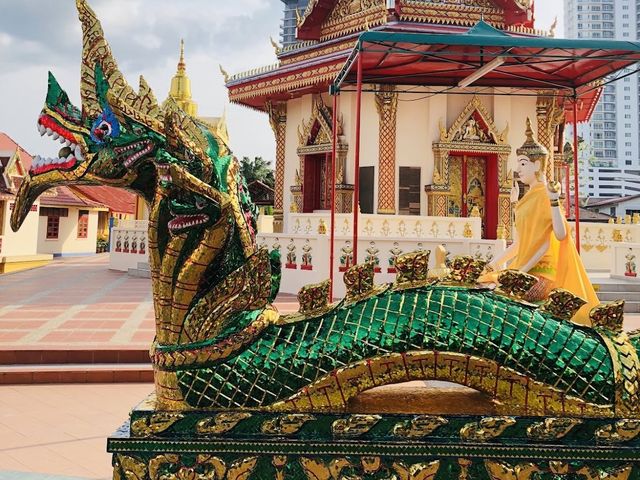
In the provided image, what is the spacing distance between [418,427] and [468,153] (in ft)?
43.0

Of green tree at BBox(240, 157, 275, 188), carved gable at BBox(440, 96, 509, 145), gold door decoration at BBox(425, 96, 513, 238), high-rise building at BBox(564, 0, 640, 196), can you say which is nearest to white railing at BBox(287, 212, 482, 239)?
gold door decoration at BBox(425, 96, 513, 238)

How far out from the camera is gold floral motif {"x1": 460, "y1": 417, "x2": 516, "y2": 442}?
67.0 inches

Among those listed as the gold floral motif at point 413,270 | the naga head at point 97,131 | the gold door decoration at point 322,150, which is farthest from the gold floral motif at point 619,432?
the gold door decoration at point 322,150

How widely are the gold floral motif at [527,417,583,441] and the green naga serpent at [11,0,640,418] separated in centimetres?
3

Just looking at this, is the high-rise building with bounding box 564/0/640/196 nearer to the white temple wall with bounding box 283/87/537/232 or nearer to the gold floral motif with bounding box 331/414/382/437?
the white temple wall with bounding box 283/87/537/232

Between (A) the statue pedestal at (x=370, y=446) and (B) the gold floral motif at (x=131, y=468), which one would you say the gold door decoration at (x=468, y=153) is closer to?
(A) the statue pedestal at (x=370, y=446)

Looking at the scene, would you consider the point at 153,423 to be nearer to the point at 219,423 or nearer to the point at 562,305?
the point at 219,423

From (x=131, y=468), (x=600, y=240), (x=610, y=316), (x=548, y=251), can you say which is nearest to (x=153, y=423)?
(x=131, y=468)

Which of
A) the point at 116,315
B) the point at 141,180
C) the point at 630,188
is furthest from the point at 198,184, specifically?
the point at 630,188

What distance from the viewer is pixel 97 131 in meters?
1.94

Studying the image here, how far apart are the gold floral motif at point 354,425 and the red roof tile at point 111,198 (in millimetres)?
28041

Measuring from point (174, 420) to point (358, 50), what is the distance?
503 centimetres

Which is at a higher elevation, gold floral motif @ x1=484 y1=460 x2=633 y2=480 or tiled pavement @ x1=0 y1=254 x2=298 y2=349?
gold floral motif @ x1=484 y1=460 x2=633 y2=480

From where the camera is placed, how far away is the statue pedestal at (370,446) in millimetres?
1679
